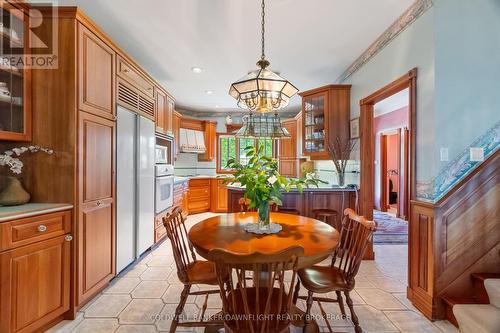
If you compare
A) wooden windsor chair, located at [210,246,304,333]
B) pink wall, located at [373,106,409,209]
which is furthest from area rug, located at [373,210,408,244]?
wooden windsor chair, located at [210,246,304,333]

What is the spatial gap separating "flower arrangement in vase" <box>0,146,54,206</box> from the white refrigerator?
72 centimetres

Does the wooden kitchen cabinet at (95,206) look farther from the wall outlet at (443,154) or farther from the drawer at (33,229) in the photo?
the wall outlet at (443,154)

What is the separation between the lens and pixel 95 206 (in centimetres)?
221

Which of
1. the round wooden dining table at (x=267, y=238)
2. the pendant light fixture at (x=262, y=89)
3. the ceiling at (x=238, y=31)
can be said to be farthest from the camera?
the ceiling at (x=238, y=31)

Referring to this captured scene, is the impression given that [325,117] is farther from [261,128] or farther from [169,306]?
[169,306]

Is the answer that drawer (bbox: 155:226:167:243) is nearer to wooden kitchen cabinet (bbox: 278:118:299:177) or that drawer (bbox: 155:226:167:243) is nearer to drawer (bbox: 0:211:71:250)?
drawer (bbox: 0:211:71:250)

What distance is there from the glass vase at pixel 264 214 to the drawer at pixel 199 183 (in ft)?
13.4

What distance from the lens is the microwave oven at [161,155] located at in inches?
143

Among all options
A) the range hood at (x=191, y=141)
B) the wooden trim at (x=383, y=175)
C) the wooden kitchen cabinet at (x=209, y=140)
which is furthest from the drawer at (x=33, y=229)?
the wooden trim at (x=383, y=175)

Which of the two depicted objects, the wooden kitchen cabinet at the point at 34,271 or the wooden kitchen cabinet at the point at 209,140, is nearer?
the wooden kitchen cabinet at the point at 34,271

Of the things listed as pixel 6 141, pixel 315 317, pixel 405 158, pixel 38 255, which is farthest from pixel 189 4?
pixel 405 158

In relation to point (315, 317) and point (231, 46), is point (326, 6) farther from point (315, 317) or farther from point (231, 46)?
point (315, 317)

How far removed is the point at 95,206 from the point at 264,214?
5.10 feet

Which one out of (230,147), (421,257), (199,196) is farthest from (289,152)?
(421,257)
